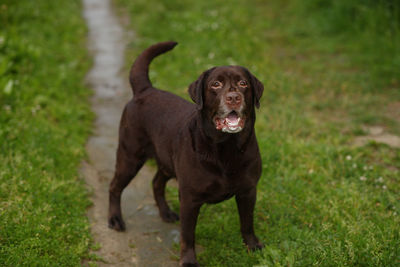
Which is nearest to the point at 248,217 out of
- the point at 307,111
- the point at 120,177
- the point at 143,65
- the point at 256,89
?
the point at 256,89

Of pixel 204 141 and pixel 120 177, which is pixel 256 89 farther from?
pixel 120 177

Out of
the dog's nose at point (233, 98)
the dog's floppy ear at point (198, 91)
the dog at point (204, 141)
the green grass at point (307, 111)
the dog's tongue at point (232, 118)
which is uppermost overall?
the dog's nose at point (233, 98)

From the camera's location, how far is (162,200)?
14.6 feet

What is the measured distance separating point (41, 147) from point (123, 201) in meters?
1.22

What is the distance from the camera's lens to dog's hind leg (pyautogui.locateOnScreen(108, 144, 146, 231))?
413 centimetres

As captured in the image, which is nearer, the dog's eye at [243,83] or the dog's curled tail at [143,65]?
the dog's eye at [243,83]

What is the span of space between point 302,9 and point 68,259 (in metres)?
10.6

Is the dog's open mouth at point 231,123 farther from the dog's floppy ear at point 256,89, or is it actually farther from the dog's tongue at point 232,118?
the dog's floppy ear at point 256,89

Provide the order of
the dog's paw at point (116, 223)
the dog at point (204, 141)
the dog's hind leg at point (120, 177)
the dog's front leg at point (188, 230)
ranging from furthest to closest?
1. the dog's paw at point (116, 223)
2. the dog's hind leg at point (120, 177)
3. the dog's front leg at point (188, 230)
4. the dog at point (204, 141)

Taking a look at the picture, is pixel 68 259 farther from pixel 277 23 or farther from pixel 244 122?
pixel 277 23

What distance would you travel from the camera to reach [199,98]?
328 cm

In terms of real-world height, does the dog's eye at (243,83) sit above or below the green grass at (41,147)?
above

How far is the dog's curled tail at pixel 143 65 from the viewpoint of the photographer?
13.7ft

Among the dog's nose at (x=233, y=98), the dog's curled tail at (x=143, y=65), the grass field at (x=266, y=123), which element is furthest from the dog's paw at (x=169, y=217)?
the dog's nose at (x=233, y=98)
